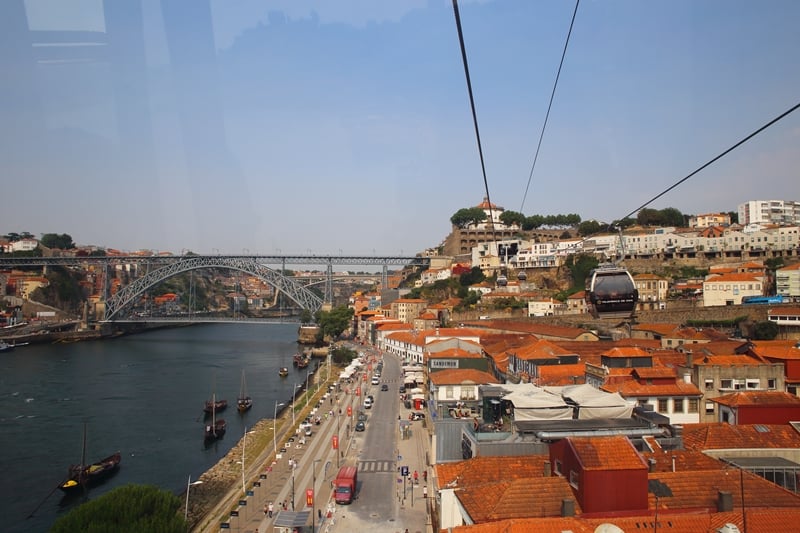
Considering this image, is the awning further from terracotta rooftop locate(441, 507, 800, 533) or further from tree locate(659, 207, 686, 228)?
tree locate(659, 207, 686, 228)

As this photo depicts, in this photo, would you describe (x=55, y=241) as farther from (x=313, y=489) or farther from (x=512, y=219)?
(x=313, y=489)

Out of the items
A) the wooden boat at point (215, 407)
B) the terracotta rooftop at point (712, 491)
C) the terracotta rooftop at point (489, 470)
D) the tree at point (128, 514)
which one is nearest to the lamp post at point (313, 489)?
the tree at point (128, 514)

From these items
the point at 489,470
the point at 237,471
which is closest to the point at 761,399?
the point at 489,470

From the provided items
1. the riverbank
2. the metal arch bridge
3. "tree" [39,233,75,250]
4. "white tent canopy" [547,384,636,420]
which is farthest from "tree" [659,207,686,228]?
"tree" [39,233,75,250]

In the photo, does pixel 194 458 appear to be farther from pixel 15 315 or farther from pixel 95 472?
pixel 15 315

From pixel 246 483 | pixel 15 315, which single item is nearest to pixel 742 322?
pixel 246 483

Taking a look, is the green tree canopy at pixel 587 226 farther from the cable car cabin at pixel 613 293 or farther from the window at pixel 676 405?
the cable car cabin at pixel 613 293
